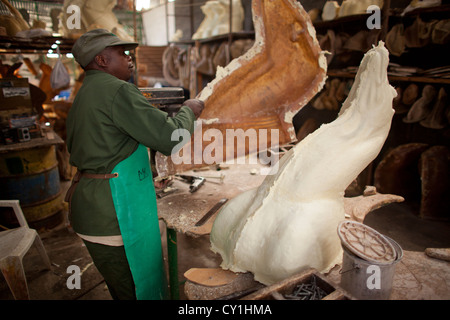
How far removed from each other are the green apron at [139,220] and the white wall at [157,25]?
433 inches

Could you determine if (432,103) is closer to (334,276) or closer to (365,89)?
(365,89)

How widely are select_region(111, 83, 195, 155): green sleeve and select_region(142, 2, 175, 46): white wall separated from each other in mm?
11027

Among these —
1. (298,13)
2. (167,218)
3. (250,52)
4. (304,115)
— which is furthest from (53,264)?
(304,115)

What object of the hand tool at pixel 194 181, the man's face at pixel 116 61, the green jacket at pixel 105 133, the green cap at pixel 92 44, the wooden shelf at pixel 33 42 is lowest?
the hand tool at pixel 194 181

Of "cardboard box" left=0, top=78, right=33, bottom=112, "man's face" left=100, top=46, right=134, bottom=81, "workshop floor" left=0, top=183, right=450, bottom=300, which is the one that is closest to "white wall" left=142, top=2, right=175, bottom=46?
"cardboard box" left=0, top=78, right=33, bottom=112

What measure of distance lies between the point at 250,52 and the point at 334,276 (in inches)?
64.2

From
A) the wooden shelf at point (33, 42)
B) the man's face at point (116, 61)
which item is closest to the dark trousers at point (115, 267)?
the man's face at point (116, 61)

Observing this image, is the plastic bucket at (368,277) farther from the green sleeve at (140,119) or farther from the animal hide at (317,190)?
the green sleeve at (140,119)

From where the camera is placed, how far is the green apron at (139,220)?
1.83 m

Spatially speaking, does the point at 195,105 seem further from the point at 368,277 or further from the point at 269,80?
the point at 368,277

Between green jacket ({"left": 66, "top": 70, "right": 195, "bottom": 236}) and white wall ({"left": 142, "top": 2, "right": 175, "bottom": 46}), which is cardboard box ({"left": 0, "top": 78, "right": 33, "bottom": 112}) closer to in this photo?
green jacket ({"left": 66, "top": 70, "right": 195, "bottom": 236})

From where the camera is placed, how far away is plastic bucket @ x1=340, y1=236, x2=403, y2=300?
4.14ft

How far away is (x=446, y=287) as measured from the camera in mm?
1453

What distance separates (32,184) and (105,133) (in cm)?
317
